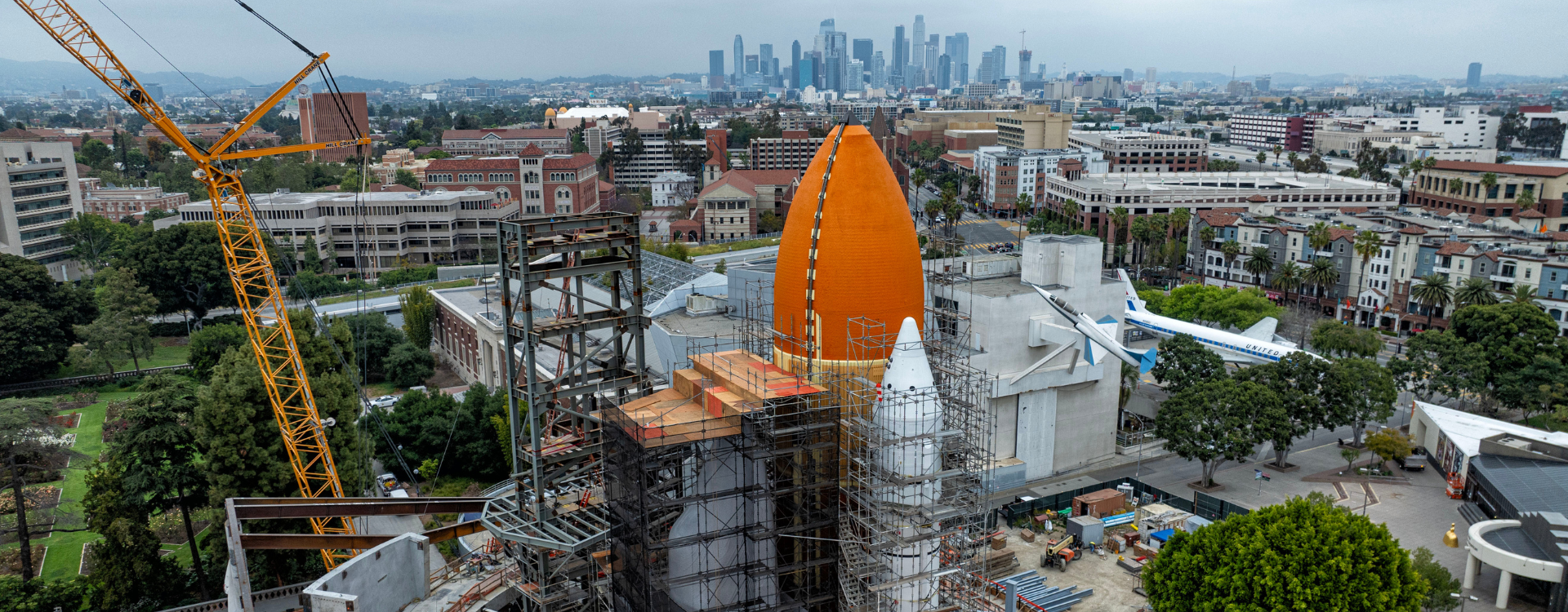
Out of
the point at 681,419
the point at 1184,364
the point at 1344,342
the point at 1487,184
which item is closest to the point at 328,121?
the point at 1184,364

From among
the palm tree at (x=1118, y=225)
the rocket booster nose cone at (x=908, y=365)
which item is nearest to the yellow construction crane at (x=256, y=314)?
the rocket booster nose cone at (x=908, y=365)

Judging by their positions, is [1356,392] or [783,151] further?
[783,151]

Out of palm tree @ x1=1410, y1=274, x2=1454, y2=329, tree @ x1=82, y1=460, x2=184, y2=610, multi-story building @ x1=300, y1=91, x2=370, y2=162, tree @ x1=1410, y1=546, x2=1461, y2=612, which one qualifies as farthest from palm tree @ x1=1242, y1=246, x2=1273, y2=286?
multi-story building @ x1=300, y1=91, x2=370, y2=162

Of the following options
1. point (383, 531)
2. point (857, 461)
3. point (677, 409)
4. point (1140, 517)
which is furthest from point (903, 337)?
point (383, 531)

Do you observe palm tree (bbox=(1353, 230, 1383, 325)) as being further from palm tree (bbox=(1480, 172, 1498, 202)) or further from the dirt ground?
the dirt ground

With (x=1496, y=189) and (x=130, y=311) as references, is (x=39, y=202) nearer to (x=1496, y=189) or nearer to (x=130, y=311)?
(x=130, y=311)
